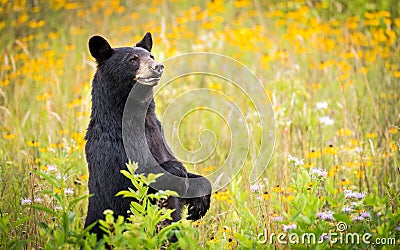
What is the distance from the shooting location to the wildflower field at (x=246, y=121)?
3.47 meters

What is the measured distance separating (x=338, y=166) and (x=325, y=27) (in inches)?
148

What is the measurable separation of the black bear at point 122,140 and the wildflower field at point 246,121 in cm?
18

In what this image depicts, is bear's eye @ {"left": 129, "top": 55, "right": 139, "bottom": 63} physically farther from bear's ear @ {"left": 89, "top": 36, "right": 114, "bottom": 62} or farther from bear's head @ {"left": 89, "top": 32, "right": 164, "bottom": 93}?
bear's ear @ {"left": 89, "top": 36, "right": 114, "bottom": 62}

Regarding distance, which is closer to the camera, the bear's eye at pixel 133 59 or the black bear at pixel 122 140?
the black bear at pixel 122 140

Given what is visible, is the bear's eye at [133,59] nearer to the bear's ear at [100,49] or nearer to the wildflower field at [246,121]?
the bear's ear at [100,49]

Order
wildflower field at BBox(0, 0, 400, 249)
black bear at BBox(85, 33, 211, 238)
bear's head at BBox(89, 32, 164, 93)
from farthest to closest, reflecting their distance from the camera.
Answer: bear's head at BBox(89, 32, 164, 93) < black bear at BBox(85, 33, 211, 238) < wildflower field at BBox(0, 0, 400, 249)

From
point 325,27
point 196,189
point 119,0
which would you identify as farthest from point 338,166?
point 119,0

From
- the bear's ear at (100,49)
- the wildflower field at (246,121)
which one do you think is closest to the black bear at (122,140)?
the bear's ear at (100,49)

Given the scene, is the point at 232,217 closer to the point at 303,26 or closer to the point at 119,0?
the point at 303,26

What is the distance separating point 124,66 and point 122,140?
1.75 feet

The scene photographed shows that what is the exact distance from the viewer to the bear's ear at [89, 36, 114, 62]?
4.12 metres

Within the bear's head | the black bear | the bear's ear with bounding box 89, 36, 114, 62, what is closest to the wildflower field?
the black bear

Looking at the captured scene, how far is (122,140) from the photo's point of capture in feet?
13.1

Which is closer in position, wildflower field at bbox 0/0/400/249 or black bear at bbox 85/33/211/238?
wildflower field at bbox 0/0/400/249
